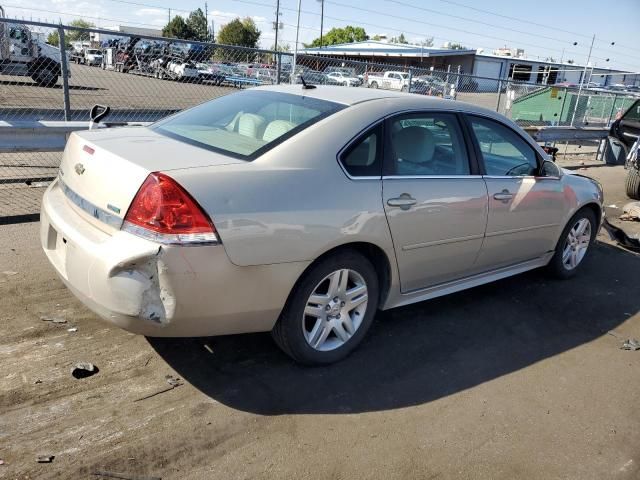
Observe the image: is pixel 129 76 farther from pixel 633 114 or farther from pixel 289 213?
pixel 633 114

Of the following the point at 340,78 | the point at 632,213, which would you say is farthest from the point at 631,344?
the point at 340,78

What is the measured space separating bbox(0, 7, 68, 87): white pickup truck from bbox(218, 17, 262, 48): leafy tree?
214ft

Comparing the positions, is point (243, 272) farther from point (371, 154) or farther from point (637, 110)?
point (637, 110)

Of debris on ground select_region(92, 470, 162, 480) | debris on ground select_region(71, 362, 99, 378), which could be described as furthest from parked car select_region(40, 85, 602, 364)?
debris on ground select_region(92, 470, 162, 480)

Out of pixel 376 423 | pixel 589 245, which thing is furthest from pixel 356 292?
pixel 589 245

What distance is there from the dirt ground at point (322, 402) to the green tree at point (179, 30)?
249 ft

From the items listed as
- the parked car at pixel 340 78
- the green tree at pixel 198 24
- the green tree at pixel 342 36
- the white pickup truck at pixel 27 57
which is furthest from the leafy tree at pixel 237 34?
the parked car at pixel 340 78

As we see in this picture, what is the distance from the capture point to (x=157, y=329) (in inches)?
108

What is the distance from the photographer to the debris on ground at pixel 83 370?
3.05m

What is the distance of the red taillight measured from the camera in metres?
2.60

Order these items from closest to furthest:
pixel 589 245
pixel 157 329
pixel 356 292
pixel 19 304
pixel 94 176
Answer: pixel 157 329, pixel 94 176, pixel 356 292, pixel 19 304, pixel 589 245

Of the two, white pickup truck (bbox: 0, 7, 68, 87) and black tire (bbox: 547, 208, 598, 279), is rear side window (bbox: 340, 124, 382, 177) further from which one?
white pickup truck (bbox: 0, 7, 68, 87)

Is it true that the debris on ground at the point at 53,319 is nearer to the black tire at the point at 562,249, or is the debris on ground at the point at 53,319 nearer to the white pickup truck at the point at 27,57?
the black tire at the point at 562,249

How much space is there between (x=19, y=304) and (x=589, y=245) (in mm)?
5088
